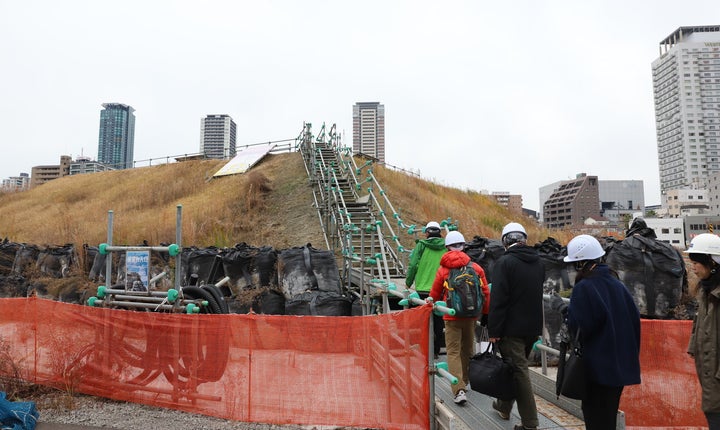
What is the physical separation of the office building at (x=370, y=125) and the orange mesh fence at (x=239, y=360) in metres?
161

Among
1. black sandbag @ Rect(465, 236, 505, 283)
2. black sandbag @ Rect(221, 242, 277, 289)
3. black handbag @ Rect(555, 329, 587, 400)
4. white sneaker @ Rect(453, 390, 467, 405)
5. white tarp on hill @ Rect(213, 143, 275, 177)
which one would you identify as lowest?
white sneaker @ Rect(453, 390, 467, 405)

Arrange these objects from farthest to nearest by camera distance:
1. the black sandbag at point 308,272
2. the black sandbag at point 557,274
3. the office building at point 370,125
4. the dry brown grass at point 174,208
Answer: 1. the office building at point 370,125
2. the dry brown grass at point 174,208
3. the black sandbag at point 308,272
4. the black sandbag at point 557,274

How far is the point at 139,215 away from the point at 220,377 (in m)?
17.1

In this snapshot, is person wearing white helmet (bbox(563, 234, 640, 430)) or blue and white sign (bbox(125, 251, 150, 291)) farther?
blue and white sign (bbox(125, 251, 150, 291))

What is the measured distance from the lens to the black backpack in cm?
426

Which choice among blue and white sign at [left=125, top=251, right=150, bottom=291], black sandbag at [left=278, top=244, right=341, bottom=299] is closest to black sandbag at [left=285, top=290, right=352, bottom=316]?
black sandbag at [left=278, top=244, right=341, bottom=299]

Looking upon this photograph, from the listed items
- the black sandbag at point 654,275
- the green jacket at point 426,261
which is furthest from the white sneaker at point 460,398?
the black sandbag at point 654,275

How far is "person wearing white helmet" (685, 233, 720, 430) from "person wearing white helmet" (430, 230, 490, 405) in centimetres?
180

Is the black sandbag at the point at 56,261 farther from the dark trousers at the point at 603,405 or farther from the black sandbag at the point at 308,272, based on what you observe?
the dark trousers at the point at 603,405

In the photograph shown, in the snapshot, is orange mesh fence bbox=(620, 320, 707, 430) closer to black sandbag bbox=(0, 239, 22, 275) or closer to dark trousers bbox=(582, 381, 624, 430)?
dark trousers bbox=(582, 381, 624, 430)

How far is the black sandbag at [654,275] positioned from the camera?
8.23m

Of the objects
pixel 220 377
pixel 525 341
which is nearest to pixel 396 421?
pixel 525 341

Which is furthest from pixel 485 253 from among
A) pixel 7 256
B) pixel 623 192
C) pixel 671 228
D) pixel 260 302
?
pixel 623 192

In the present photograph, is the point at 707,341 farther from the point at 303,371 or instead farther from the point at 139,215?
the point at 139,215
